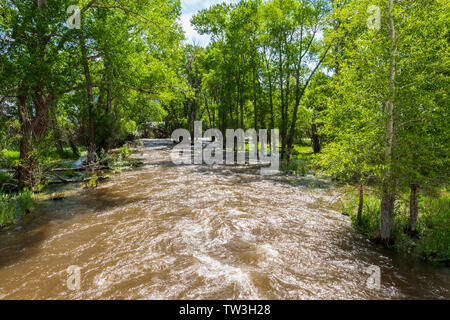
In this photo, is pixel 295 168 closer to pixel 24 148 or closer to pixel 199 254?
pixel 199 254

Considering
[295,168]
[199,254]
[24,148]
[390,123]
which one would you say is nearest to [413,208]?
[390,123]

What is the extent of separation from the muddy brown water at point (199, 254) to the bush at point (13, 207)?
1.25 feet

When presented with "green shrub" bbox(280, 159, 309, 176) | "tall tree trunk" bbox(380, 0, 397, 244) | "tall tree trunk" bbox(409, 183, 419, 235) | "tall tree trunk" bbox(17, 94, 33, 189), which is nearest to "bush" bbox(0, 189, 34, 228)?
"tall tree trunk" bbox(17, 94, 33, 189)

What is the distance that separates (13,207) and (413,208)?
40.1 ft

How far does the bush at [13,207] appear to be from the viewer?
23.9 feet

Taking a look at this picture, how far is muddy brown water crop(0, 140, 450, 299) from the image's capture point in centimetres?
441

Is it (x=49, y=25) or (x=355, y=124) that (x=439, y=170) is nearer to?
(x=355, y=124)

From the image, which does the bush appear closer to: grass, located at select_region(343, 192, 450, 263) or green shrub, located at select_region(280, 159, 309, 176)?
grass, located at select_region(343, 192, 450, 263)

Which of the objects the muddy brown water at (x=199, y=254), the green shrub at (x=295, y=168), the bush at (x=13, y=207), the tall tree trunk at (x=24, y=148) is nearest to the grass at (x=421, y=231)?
the muddy brown water at (x=199, y=254)

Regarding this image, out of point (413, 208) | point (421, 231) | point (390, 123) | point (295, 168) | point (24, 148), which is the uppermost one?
point (390, 123)

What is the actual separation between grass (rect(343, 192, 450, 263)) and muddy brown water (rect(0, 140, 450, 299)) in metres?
0.40

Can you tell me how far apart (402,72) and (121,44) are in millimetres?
10594

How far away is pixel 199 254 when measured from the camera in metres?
5.70
